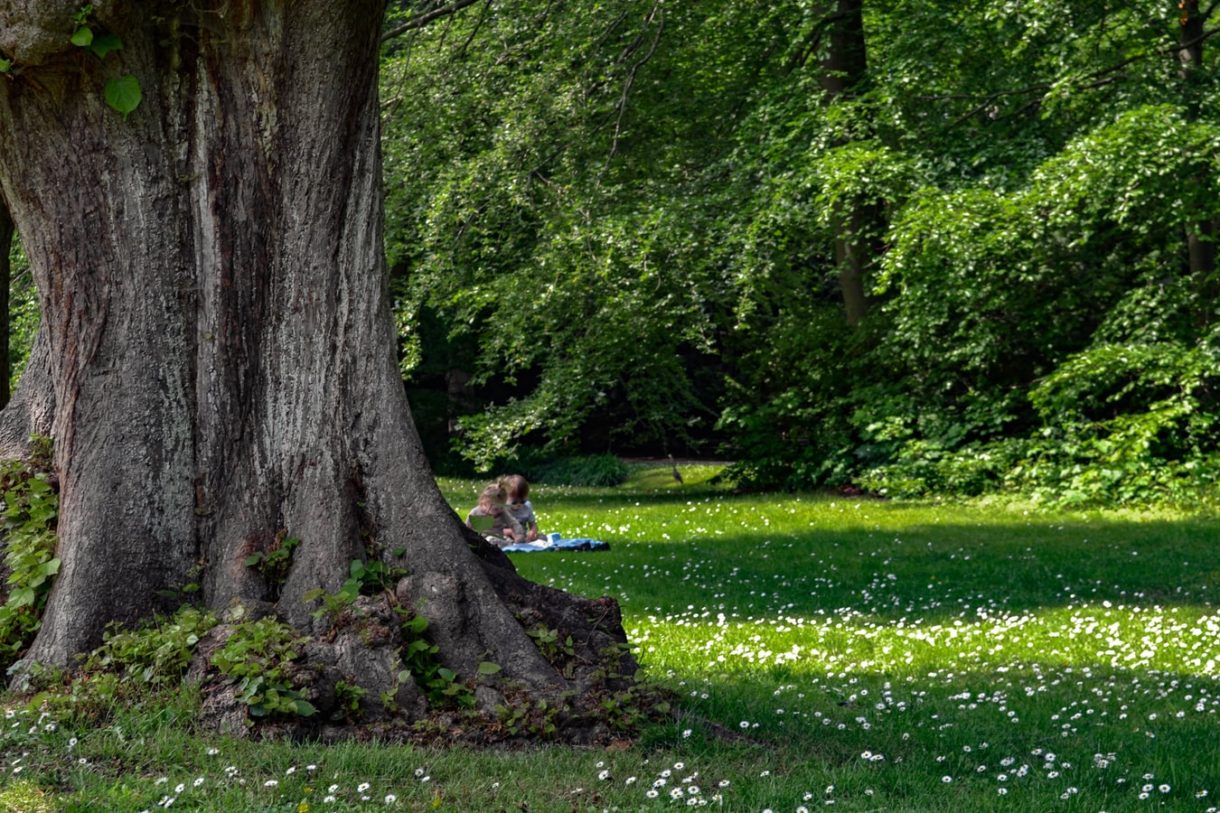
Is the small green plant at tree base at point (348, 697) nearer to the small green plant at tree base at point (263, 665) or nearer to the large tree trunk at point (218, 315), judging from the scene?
the small green plant at tree base at point (263, 665)

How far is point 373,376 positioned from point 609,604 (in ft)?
4.88

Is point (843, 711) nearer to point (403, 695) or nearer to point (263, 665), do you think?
point (403, 695)

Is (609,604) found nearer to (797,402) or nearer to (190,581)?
(190,581)

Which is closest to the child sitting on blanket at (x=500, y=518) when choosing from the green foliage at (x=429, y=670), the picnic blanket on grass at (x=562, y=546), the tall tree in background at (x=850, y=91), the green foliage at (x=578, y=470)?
the picnic blanket on grass at (x=562, y=546)

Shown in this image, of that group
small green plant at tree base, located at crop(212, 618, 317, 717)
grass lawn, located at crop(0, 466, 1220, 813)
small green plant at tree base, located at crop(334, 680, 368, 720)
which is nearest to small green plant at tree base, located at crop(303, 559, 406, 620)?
small green plant at tree base, located at crop(212, 618, 317, 717)

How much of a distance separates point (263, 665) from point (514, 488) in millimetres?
9004

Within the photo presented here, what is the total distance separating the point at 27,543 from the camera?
620cm

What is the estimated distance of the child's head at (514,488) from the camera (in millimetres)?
14344

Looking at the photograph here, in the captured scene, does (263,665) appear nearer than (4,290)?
Yes

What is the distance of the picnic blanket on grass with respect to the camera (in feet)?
46.9

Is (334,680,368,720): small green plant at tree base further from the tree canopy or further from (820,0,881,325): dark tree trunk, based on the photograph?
(820,0,881,325): dark tree trunk

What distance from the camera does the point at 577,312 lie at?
1969 cm

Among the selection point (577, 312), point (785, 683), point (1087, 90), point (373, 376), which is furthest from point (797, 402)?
point (373, 376)

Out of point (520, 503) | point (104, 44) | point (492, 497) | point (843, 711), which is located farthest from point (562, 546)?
point (104, 44)
